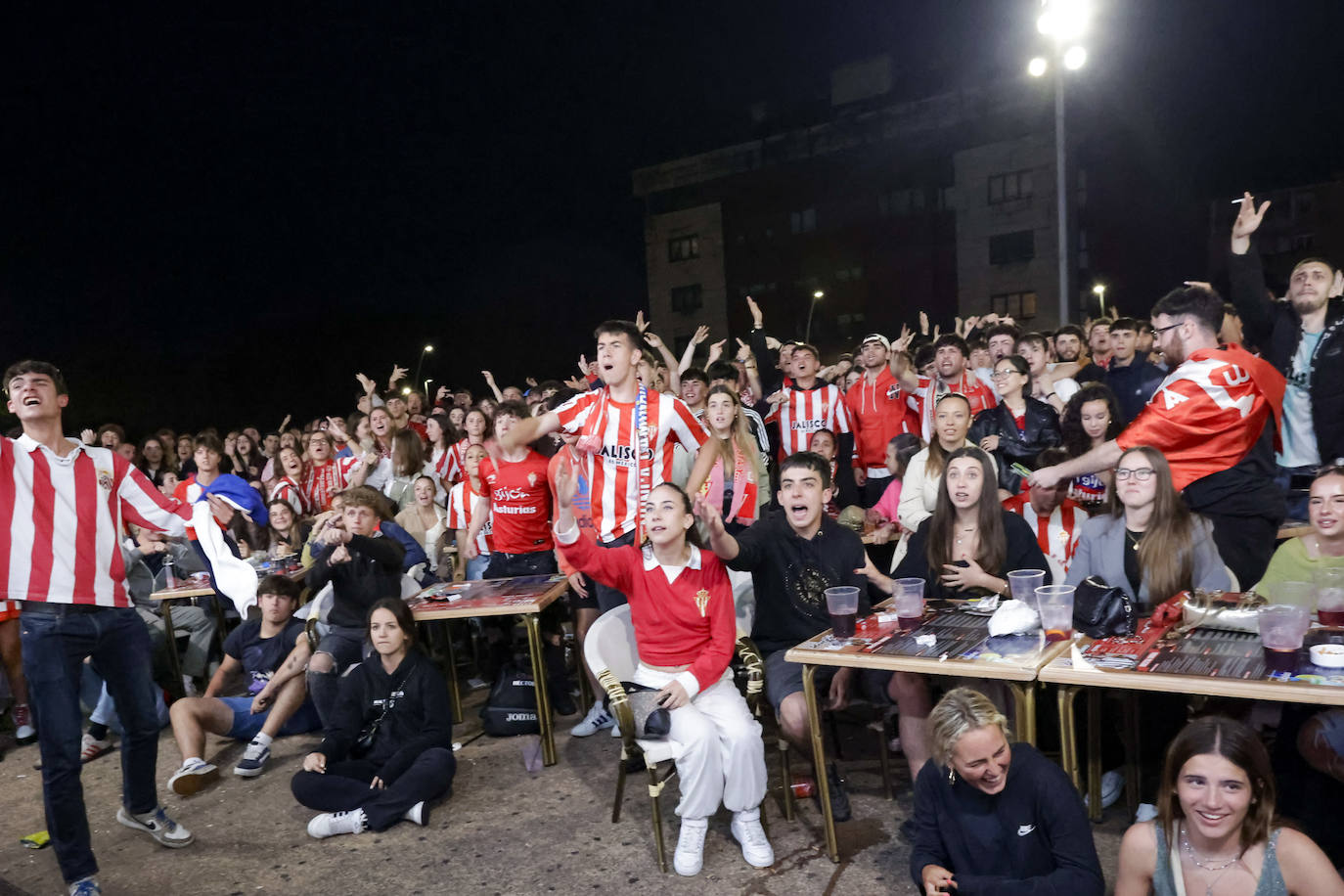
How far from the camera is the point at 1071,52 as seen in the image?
29.6 feet

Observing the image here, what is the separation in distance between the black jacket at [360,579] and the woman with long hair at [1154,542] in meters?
3.77

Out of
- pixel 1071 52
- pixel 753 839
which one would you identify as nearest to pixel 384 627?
pixel 753 839

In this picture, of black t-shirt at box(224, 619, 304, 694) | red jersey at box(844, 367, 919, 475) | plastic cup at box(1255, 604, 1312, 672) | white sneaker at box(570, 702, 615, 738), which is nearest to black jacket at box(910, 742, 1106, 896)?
plastic cup at box(1255, 604, 1312, 672)

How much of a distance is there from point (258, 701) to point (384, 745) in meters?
1.29

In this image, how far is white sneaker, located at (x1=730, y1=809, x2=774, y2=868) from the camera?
11.6 feet

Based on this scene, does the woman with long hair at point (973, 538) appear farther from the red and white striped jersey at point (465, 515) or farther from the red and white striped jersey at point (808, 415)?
the red and white striped jersey at point (465, 515)

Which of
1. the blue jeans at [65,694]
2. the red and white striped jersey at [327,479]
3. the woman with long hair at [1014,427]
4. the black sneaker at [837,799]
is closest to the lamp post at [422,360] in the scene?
the red and white striped jersey at [327,479]

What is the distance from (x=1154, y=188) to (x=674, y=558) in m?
29.8

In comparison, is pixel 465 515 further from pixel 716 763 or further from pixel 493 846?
pixel 716 763

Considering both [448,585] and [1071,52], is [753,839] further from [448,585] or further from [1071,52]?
[1071,52]

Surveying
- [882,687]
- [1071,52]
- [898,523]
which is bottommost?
[882,687]

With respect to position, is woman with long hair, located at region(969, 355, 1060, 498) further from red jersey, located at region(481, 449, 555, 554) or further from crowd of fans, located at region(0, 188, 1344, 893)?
red jersey, located at region(481, 449, 555, 554)

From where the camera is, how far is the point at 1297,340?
484 cm

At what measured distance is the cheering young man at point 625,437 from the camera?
476cm
